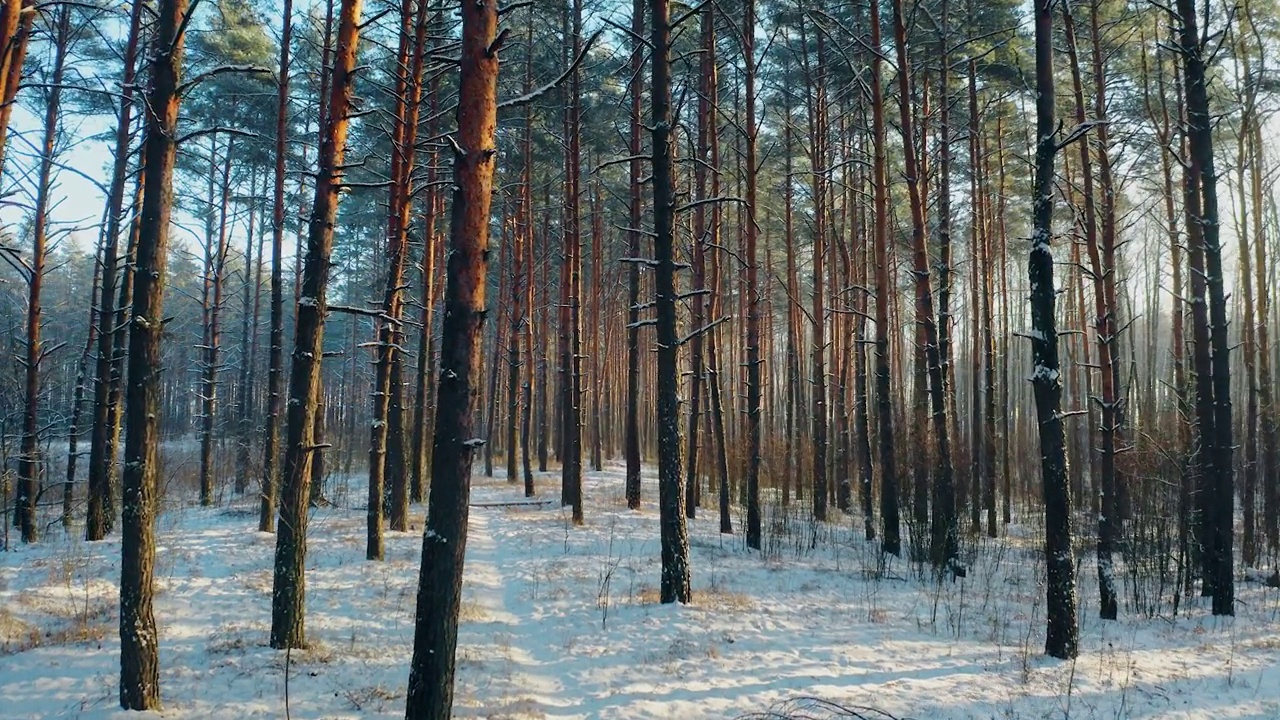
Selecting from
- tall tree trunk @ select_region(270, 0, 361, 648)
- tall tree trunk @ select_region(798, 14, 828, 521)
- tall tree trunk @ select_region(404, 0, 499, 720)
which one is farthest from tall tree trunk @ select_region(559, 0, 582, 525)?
tall tree trunk @ select_region(404, 0, 499, 720)

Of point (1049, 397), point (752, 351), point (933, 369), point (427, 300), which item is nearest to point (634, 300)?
point (752, 351)

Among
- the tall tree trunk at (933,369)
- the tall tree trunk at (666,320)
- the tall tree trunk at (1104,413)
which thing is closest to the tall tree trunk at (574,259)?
the tall tree trunk at (666,320)

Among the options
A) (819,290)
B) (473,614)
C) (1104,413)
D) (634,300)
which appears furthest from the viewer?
(819,290)

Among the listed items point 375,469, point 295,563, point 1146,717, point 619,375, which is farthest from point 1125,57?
point 619,375

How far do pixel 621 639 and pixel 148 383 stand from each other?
502 centimetres

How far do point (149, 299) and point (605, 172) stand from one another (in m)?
20.8

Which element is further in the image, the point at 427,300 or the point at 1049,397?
the point at 427,300

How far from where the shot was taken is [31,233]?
13156mm

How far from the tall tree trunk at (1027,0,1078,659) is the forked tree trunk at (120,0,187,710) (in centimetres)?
829

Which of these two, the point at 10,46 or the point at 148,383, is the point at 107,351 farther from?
the point at 148,383

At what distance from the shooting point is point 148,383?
5.62 m

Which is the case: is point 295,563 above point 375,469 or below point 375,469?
below

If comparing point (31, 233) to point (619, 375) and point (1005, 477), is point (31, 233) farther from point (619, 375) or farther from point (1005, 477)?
point (619, 375)

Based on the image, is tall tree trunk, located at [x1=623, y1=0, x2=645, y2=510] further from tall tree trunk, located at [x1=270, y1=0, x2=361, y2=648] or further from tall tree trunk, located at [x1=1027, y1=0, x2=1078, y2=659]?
tall tree trunk, located at [x1=1027, y1=0, x2=1078, y2=659]
